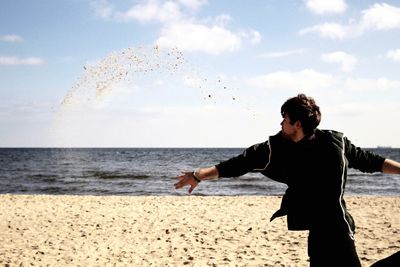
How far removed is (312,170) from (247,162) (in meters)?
0.53

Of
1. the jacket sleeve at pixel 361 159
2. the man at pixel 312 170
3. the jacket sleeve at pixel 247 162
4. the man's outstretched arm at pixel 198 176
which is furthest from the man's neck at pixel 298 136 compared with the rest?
the man's outstretched arm at pixel 198 176

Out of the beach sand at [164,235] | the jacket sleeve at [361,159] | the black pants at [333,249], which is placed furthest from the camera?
the beach sand at [164,235]

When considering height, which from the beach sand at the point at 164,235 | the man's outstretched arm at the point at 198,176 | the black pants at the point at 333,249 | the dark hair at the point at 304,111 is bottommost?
the beach sand at the point at 164,235

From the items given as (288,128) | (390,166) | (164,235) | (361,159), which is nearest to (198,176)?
(288,128)

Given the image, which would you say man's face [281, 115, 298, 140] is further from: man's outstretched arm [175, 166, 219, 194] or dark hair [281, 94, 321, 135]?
man's outstretched arm [175, 166, 219, 194]

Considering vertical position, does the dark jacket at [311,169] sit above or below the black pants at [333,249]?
above

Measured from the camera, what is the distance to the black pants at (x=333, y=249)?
3.02 metres

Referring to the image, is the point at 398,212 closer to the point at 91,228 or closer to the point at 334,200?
the point at 91,228

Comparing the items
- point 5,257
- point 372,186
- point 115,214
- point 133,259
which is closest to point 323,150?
point 133,259

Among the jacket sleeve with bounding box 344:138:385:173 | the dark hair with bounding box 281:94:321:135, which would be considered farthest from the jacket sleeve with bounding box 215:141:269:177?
the jacket sleeve with bounding box 344:138:385:173

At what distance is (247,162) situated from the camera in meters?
3.22

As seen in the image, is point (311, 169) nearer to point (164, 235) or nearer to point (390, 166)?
point (390, 166)

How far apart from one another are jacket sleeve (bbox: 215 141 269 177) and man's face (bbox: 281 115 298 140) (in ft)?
0.64

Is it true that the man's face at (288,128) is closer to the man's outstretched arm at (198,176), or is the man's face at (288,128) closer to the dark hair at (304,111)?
the dark hair at (304,111)
